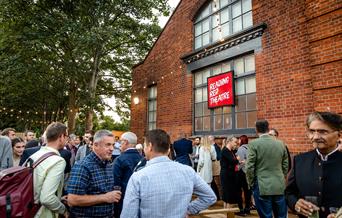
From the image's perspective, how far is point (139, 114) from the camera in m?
12.3

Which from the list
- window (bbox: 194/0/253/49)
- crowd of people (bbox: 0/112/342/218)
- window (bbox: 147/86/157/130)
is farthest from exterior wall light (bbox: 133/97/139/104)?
crowd of people (bbox: 0/112/342/218)

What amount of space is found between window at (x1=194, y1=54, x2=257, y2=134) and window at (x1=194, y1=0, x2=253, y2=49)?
3.19 ft

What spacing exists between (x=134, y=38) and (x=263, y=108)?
36.2 feet

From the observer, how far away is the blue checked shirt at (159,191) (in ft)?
6.62

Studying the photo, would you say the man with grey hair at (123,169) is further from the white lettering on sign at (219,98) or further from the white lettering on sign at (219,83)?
the white lettering on sign at (219,83)

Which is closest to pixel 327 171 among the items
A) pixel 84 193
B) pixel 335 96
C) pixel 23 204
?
pixel 84 193

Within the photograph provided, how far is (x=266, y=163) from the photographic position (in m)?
4.29

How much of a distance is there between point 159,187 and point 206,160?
5.36 metres

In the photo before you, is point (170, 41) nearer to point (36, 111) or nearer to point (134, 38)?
point (134, 38)

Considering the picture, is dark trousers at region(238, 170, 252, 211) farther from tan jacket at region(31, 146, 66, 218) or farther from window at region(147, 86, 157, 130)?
window at region(147, 86, 157, 130)

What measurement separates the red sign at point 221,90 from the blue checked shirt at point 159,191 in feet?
19.7

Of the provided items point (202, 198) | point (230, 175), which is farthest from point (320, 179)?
point (230, 175)

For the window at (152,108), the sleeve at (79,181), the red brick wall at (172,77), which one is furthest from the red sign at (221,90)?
the sleeve at (79,181)

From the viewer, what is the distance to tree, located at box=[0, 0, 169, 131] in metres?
11.6
